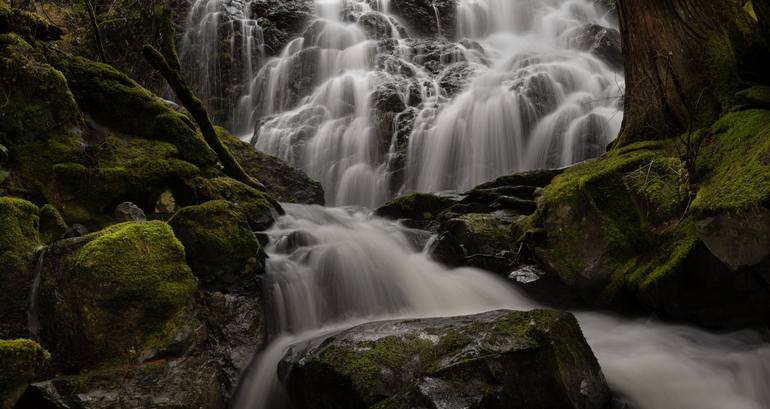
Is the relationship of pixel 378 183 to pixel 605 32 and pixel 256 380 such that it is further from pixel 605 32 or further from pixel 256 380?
pixel 605 32

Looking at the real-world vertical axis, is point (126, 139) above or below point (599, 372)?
above

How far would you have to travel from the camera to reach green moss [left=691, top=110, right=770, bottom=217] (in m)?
3.75

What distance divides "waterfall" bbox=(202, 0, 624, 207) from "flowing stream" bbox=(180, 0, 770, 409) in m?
0.06

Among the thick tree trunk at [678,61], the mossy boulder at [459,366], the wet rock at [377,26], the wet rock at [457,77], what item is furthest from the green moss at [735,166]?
the wet rock at [377,26]

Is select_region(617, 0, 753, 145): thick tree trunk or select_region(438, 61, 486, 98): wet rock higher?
select_region(438, 61, 486, 98): wet rock

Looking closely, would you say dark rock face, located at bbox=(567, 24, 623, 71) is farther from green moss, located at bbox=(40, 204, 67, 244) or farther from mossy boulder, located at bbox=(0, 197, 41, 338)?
mossy boulder, located at bbox=(0, 197, 41, 338)

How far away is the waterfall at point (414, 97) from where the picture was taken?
41.2 feet

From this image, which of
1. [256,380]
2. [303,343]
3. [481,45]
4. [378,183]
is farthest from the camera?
[481,45]

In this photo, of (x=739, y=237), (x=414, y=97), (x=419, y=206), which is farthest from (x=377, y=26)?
(x=739, y=237)

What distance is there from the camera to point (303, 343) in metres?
4.76

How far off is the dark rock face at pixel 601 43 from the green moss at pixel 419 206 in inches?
477

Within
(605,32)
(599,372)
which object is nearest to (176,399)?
(599,372)

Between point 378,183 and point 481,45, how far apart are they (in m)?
11.2

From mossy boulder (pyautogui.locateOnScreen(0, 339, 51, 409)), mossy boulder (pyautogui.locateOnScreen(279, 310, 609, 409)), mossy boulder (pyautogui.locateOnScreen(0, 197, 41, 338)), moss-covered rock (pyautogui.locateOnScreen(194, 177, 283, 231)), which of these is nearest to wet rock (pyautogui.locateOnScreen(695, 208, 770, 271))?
mossy boulder (pyautogui.locateOnScreen(279, 310, 609, 409))
